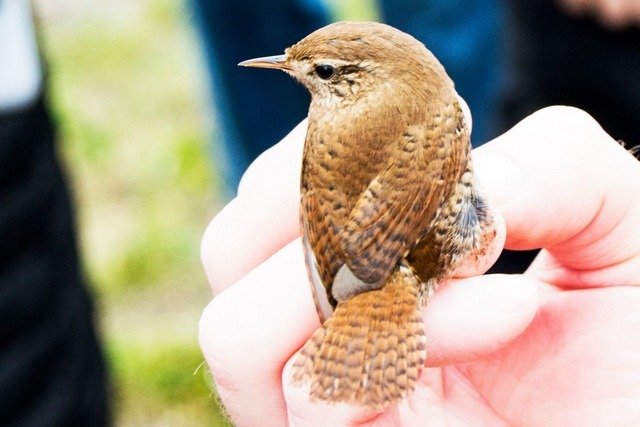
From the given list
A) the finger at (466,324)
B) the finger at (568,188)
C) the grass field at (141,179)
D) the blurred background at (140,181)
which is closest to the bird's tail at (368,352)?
the finger at (466,324)

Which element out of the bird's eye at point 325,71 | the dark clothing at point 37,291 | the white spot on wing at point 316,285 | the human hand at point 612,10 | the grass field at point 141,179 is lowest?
the grass field at point 141,179

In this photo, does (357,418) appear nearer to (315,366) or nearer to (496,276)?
(315,366)

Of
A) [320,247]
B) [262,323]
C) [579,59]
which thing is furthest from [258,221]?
[579,59]

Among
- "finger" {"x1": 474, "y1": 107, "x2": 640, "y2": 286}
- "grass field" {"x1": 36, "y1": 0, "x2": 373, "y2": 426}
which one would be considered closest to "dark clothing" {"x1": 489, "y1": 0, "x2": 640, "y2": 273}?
"finger" {"x1": 474, "y1": 107, "x2": 640, "y2": 286}

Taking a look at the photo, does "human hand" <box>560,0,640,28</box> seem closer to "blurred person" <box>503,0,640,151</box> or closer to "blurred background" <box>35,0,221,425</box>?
"blurred person" <box>503,0,640,151</box>

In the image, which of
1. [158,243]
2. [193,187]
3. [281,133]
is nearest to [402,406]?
[281,133]

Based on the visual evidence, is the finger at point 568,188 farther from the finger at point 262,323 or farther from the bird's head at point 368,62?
the finger at point 262,323

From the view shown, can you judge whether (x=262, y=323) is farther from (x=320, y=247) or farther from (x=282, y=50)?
(x=282, y=50)
